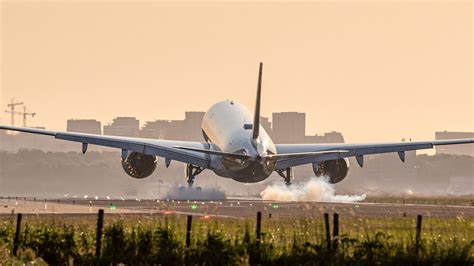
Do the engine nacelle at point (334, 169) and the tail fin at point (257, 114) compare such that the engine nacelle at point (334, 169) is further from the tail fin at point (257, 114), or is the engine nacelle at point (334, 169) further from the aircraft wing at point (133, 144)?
the tail fin at point (257, 114)

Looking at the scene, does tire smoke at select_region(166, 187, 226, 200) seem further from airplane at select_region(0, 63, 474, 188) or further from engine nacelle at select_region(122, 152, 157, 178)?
engine nacelle at select_region(122, 152, 157, 178)

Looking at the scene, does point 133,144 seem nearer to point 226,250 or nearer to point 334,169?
point 334,169

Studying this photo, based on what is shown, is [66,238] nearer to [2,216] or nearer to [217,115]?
[2,216]

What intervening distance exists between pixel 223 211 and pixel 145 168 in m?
27.6

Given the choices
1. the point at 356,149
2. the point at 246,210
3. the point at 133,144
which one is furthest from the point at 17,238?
the point at 356,149

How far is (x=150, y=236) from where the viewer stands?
47562 millimetres

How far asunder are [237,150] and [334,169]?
15.9 metres

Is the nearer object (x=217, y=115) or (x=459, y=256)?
(x=459, y=256)

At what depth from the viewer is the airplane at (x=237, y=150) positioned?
108312mm

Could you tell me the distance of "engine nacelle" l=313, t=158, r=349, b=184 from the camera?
121 metres

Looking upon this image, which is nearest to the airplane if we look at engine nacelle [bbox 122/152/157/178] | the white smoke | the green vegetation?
engine nacelle [bbox 122/152/157/178]

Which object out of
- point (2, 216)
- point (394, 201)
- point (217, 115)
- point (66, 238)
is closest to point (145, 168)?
point (217, 115)

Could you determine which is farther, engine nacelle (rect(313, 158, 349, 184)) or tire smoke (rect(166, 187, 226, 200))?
tire smoke (rect(166, 187, 226, 200))

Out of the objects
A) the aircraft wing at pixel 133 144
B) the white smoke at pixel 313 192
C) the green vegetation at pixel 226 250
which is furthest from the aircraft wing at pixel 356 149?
the green vegetation at pixel 226 250
